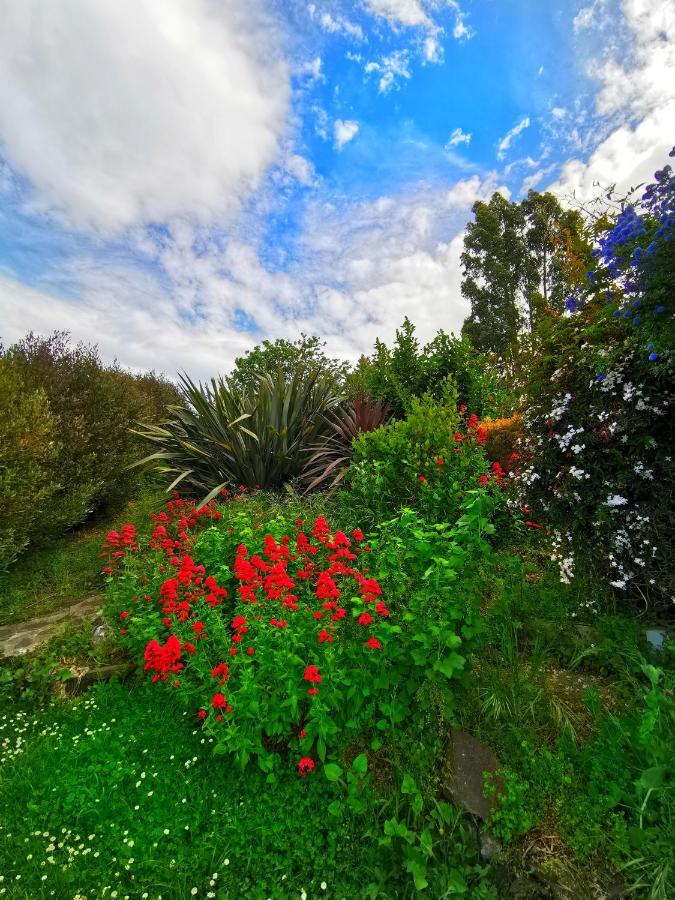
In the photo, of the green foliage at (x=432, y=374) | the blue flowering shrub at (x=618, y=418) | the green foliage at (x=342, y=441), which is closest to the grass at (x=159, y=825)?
the blue flowering shrub at (x=618, y=418)

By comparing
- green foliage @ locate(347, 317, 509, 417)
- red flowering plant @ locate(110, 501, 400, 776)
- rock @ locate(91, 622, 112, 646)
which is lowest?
rock @ locate(91, 622, 112, 646)

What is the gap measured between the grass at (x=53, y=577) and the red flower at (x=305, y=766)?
2962 mm

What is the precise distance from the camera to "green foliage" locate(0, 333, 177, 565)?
13.6 ft

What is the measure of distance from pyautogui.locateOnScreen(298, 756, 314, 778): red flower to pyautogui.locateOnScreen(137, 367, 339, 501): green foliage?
3647 millimetres

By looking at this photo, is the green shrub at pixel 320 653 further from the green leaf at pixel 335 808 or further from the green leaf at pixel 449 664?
the green leaf at pixel 335 808

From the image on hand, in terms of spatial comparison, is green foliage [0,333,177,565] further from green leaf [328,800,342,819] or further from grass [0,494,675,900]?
green leaf [328,800,342,819]

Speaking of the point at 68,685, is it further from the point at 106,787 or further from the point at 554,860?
the point at 554,860

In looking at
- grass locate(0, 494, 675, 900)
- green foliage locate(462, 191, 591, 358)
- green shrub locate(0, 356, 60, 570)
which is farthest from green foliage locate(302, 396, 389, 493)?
green foliage locate(462, 191, 591, 358)

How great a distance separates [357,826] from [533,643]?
1.39 m

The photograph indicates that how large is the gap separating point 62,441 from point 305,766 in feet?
16.9

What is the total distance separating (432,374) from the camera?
6504mm

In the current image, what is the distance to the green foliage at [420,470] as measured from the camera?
378 cm

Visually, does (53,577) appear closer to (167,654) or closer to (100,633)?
(100,633)

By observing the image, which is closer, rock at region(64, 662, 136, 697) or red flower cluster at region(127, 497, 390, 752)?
red flower cluster at region(127, 497, 390, 752)
